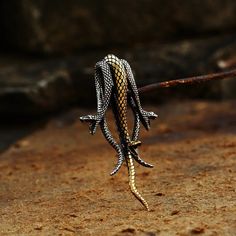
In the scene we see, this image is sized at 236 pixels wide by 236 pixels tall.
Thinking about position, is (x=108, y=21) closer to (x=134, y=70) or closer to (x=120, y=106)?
(x=134, y=70)

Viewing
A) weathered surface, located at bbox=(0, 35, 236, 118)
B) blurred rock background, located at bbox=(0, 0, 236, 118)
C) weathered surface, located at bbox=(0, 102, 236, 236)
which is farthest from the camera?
blurred rock background, located at bbox=(0, 0, 236, 118)

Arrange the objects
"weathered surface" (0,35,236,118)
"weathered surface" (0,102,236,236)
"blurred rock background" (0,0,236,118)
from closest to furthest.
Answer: "weathered surface" (0,102,236,236)
"weathered surface" (0,35,236,118)
"blurred rock background" (0,0,236,118)

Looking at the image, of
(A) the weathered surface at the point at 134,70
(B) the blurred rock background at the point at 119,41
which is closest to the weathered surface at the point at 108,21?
(B) the blurred rock background at the point at 119,41

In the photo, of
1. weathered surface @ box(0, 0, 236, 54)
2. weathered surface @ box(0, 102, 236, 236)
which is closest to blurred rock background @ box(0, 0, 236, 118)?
weathered surface @ box(0, 0, 236, 54)

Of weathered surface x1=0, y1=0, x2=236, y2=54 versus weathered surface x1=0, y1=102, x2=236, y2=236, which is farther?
weathered surface x1=0, y1=0, x2=236, y2=54

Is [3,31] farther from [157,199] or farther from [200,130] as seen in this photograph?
[157,199]

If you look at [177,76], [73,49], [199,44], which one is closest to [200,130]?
[177,76]

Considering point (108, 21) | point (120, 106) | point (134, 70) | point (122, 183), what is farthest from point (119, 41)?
point (120, 106)

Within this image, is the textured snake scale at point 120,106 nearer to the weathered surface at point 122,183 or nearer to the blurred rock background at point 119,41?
the weathered surface at point 122,183

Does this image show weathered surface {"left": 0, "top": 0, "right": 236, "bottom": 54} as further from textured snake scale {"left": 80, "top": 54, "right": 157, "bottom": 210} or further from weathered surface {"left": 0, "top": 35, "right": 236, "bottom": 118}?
textured snake scale {"left": 80, "top": 54, "right": 157, "bottom": 210}
